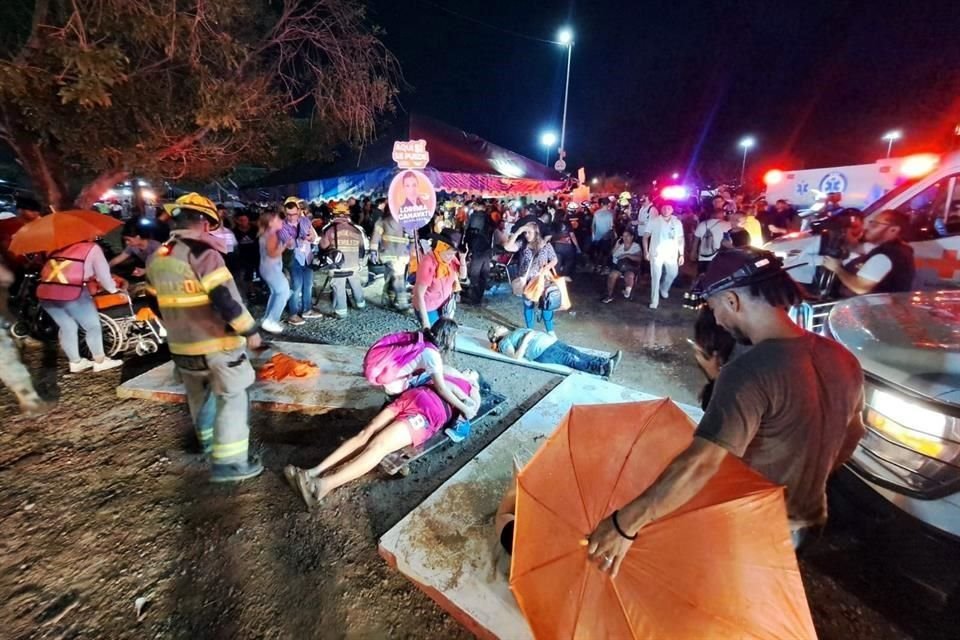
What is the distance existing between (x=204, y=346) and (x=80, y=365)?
3.50 meters

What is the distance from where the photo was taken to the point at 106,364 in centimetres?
528

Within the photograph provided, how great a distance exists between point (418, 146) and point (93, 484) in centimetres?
456

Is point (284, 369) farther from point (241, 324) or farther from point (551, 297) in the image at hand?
point (551, 297)

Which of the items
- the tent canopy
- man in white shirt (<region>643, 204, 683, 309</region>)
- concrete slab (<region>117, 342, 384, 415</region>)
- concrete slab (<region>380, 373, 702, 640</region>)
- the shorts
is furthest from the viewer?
the tent canopy

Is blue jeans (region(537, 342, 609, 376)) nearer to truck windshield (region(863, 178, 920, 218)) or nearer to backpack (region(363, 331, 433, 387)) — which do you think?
backpack (region(363, 331, 433, 387))

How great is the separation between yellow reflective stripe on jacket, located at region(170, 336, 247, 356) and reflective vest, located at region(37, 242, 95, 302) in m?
2.77

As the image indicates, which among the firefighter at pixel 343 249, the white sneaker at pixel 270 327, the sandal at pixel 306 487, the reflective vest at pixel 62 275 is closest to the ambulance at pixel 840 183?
the firefighter at pixel 343 249

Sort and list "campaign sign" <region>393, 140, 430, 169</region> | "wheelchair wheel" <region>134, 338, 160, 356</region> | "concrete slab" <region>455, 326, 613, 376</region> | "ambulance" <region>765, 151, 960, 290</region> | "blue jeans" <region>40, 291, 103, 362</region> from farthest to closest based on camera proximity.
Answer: "wheelchair wheel" <region>134, 338, 160, 356</region>, "ambulance" <region>765, 151, 960, 290</region>, "campaign sign" <region>393, 140, 430, 169</region>, "concrete slab" <region>455, 326, 613, 376</region>, "blue jeans" <region>40, 291, 103, 362</region>

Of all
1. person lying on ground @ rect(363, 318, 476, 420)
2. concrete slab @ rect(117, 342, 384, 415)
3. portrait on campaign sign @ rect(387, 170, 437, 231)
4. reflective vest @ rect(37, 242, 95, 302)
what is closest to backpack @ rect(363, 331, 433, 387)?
person lying on ground @ rect(363, 318, 476, 420)

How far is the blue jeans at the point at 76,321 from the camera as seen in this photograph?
4.77 meters

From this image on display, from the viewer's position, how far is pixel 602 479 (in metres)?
1.59

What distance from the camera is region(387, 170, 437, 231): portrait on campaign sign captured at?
5289 mm

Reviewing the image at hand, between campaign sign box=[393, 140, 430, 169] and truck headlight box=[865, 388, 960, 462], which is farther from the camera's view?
campaign sign box=[393, 140, 430, 169]

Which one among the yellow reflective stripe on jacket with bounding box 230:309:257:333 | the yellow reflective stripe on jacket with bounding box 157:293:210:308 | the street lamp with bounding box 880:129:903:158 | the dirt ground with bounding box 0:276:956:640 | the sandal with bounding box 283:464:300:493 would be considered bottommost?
the dirt ground with bounding box 0:276:956:640
